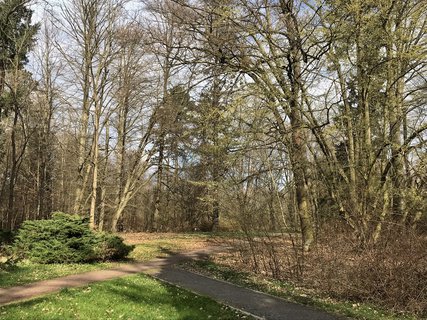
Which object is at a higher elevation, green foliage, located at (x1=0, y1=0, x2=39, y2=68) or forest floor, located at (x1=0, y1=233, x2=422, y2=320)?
green foliage, located at (x1=0, y1=0, x2=39, y2=68)

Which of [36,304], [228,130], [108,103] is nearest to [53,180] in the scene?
[108,103]

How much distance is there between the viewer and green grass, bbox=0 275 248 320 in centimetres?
766

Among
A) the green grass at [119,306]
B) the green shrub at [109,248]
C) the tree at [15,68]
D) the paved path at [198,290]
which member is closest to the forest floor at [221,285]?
the paved path at [198,290]

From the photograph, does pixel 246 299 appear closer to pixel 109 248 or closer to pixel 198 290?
pixel 198 290

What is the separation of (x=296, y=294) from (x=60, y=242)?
896cm

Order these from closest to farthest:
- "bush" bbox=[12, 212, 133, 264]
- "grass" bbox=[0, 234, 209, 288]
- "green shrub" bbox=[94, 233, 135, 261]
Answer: "grass" bbox=[0, 234, 209, 288]
"bush" bbox=[12, 212, 133, 264]
"green shrub" bbox=[94, 233, 135, 261]

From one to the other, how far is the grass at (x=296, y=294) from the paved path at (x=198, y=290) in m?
0.44

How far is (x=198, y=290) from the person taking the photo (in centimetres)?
1052

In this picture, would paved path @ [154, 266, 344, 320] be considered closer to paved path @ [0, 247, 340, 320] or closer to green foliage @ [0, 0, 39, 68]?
paved path @ [0, 247, 340, 320]

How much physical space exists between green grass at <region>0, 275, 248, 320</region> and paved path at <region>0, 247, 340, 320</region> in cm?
58

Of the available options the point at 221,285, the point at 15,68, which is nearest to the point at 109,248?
the point at 221,285

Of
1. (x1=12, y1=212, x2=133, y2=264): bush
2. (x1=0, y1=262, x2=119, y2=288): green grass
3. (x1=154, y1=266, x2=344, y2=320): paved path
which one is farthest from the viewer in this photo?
(x1=12, y1=212, x2=133, y2=264): bush

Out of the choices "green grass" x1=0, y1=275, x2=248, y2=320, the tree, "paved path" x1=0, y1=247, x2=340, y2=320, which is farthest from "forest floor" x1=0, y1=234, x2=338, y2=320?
the tree

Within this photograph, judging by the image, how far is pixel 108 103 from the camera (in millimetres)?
22438
